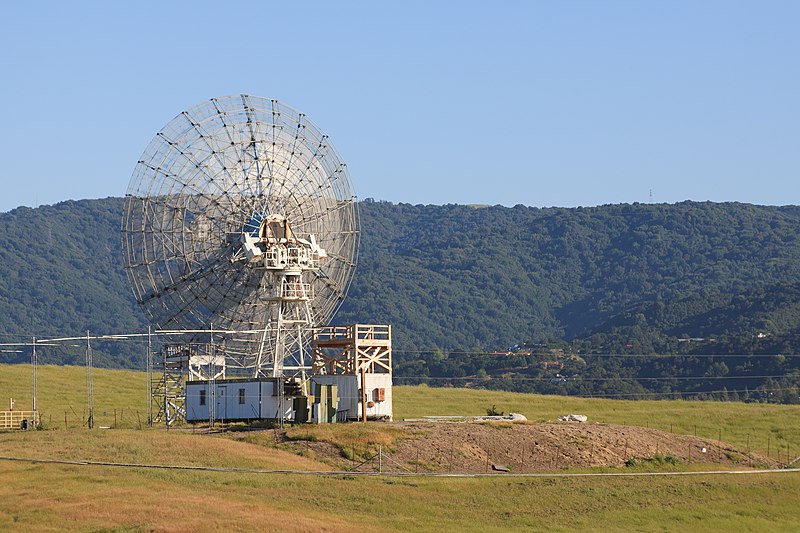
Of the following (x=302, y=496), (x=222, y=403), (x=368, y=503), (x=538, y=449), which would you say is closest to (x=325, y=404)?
(x=222, y=403)

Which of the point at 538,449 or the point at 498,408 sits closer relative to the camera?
the point at 538,449

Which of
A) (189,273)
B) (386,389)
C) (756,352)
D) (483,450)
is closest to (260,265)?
(189,273)

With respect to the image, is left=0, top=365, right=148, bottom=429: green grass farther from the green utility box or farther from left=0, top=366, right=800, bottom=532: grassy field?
left=0, top=366, right=800, bottom=532: grassy field

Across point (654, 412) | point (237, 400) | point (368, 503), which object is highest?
point (237, 400)

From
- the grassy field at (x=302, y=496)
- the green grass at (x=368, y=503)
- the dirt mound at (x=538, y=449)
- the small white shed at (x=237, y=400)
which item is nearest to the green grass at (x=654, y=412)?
the dirt mound at (x=538, y=449)

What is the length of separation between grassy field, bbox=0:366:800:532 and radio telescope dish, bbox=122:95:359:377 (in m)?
9.04

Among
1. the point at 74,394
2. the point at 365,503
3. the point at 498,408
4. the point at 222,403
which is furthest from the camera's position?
the point at 74,394

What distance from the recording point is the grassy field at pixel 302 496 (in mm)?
50856

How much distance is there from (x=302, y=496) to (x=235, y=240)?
2464 cm

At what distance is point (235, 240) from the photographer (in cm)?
7725

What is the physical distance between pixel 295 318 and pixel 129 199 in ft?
36.9

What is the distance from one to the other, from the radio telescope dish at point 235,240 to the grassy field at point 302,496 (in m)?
9.04

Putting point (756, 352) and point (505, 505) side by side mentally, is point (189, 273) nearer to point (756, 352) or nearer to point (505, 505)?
point (505, 505)

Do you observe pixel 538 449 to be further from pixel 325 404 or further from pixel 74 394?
pixel 74 394
